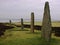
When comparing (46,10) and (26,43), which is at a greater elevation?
(46,10)

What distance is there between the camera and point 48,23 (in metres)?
24.5

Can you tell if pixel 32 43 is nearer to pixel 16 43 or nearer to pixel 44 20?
pixel 16 43

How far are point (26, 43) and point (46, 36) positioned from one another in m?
3.41

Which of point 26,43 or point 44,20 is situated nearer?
point 26,43

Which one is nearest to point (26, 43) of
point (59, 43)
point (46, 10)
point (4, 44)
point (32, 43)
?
point (32, 43)

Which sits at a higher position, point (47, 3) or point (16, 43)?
point (47, 3)

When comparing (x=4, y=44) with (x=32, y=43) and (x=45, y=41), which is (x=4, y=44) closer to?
(x=32, y=43)

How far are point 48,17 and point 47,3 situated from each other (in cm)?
196

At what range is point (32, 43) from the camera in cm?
2205

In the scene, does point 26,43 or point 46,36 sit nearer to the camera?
point 26,43

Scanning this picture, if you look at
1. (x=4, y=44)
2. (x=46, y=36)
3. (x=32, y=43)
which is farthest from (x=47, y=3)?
(x=4, y=44)

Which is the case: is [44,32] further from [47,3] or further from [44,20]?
[47,3]

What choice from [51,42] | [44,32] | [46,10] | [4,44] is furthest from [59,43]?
[4,44]

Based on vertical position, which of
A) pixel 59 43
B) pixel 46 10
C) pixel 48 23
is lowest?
pixel 59 43
